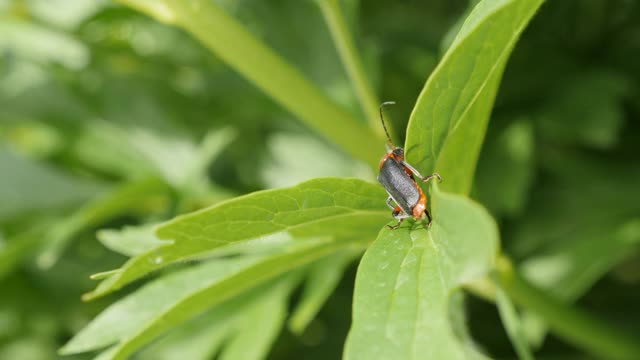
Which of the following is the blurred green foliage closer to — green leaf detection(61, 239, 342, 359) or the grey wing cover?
green leaf detection(61, 239, 342, 359)

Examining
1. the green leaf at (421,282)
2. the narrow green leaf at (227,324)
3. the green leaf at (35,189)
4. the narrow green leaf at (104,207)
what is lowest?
the green leaf at (421,282)

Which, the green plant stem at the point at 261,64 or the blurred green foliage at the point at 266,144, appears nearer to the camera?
the green plant stem at the point at 261,64

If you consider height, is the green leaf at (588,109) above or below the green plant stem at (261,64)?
below

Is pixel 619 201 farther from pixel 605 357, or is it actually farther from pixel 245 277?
pixel 245 277

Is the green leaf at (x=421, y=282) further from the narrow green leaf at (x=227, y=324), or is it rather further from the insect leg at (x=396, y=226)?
Answer: the narrow green leaf at (x=227, y=324)

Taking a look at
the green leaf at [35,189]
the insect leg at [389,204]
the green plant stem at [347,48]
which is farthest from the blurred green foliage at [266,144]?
the insect leg at [389,204]

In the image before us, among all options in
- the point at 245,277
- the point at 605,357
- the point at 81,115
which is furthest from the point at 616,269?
the point at 81,115

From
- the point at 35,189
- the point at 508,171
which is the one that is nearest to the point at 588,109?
the point at 508,171
